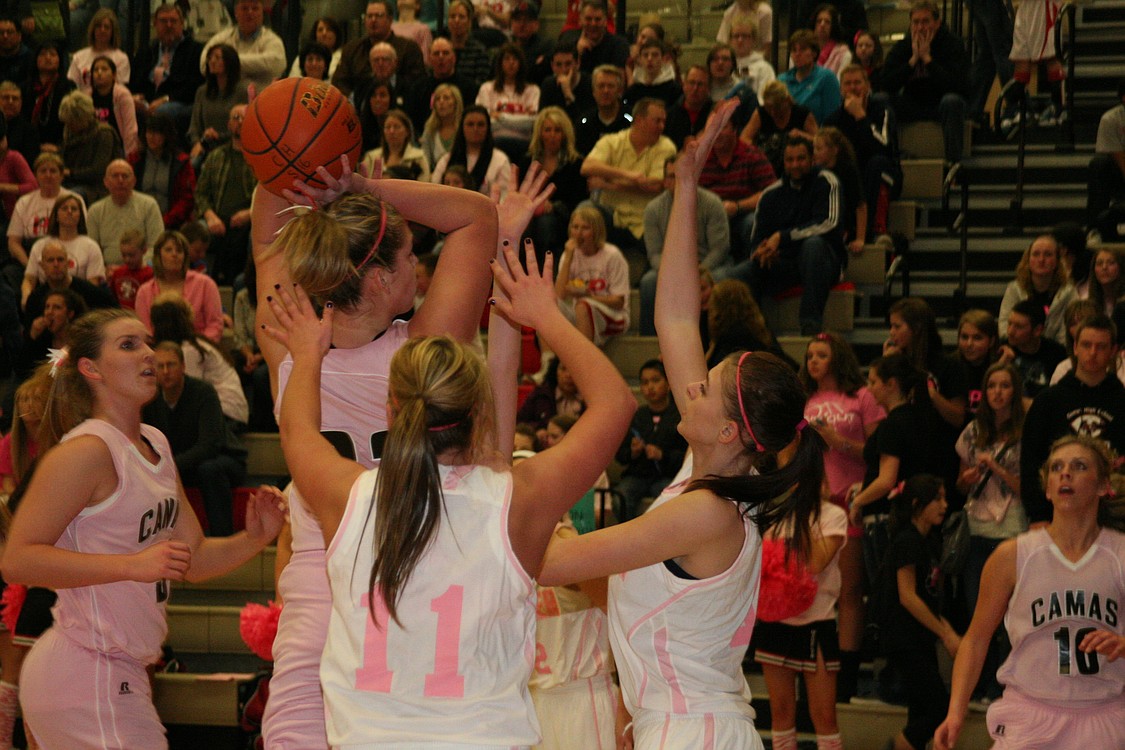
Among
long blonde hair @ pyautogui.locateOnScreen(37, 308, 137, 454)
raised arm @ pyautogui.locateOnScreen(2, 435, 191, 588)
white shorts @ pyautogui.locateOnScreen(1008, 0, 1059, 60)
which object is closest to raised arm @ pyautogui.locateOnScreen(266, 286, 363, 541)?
raised arm @ pyautogui.locateOnScreen(2, 435, 191, 588)

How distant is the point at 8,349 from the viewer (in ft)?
30.9

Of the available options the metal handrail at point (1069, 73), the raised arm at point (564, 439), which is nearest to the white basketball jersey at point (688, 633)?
the raised arm at point (564, 439)

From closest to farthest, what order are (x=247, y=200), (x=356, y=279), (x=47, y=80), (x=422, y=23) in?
(x=356, y=279)
(x=247, y=200)
(x=47, y=80)
(x=422, y=23)

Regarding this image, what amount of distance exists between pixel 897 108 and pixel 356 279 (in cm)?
860

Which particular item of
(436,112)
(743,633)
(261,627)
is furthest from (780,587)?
(436,112)

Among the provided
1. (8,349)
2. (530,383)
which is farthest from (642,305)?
(8,349)

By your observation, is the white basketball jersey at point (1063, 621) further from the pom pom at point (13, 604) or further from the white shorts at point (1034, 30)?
the white shorts at point (1034, 30)

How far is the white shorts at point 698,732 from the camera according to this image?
10.8 feet

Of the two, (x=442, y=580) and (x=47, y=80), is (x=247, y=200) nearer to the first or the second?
(x=47, y=80)

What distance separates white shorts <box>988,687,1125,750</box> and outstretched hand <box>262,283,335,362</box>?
12.0ft

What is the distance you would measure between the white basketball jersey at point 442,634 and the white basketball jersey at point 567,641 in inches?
101

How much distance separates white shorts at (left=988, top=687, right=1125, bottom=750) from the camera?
5367 millimetres

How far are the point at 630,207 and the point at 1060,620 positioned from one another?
5.22 m

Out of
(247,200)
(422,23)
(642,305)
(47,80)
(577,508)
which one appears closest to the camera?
(577,508)
